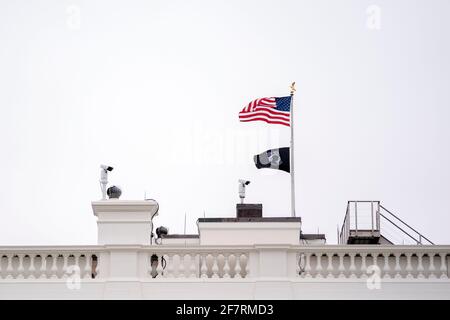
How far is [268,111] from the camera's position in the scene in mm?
28188

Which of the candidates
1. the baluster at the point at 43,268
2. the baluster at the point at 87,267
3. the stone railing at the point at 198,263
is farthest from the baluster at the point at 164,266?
the baluster at the point at 43,268

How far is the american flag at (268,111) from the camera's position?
27969 mm

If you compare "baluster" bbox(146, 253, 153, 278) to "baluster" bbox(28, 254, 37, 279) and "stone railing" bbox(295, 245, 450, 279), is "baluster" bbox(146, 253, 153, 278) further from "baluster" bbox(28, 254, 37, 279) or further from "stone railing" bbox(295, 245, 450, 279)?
"stone railing" bbox(295, 245, 450, 279)

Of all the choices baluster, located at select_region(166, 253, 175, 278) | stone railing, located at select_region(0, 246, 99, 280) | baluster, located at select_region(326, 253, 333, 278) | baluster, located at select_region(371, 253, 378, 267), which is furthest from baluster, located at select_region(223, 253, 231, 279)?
baluster, located at select_region(371, 253, 378, 267)

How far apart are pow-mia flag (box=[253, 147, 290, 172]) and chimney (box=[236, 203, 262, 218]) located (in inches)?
82.1

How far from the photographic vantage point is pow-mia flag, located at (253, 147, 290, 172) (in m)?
26.8

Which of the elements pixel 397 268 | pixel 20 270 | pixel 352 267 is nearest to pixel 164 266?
pixel 20 270

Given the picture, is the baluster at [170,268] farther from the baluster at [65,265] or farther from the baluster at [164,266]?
the baluster at [65,265]

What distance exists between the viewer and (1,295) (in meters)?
20.7

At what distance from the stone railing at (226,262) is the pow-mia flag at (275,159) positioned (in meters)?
5.97

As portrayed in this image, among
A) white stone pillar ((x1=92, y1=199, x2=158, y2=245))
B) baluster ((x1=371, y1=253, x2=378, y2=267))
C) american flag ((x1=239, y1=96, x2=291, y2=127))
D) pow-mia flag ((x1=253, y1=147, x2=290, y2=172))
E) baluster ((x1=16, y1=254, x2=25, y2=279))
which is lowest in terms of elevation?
baluster ((x1=16, y1=254, x2=25, y2=279))

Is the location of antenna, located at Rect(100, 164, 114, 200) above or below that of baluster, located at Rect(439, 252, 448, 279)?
above
